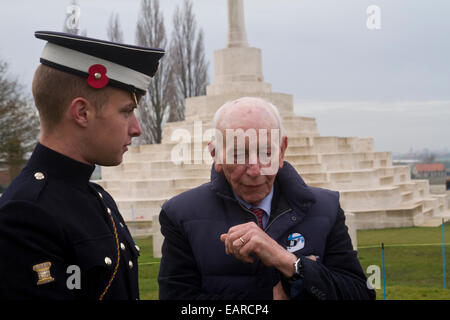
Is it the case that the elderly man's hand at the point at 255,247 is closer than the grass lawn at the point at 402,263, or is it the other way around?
the elderly man's hand at the point at 255,247

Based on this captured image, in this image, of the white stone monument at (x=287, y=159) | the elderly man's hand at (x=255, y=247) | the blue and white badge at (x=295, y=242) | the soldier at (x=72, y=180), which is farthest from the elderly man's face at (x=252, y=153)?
the white stone monument at (x=287, y=159)

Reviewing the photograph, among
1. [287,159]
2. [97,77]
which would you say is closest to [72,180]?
[97,77]

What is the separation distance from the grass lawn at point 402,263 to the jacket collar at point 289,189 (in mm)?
4144

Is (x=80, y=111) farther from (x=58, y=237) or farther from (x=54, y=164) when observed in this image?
(x=58, y=237)

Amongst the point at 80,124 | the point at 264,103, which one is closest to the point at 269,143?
the point at 264,103

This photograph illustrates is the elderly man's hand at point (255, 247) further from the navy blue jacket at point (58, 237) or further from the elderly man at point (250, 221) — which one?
the navy blue jacket at point (58, 237)

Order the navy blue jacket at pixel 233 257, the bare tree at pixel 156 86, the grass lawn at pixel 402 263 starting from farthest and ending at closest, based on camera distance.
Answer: the bare tree at pixel 156 86
the grass lawn at pixel 402 263
the navy blue jacket at pixel 233 257

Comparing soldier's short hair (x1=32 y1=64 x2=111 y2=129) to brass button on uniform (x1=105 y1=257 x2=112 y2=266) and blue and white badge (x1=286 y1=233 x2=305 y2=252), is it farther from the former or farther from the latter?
blue and white badge (x1=286 y1=233 x2=305 y2=252)

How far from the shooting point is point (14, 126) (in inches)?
830

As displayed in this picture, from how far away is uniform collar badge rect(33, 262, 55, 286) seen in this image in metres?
1.80

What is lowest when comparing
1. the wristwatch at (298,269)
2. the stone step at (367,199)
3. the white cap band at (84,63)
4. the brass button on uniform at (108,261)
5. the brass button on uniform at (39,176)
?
the stone step at (367,199)

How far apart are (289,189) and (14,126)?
20.5m

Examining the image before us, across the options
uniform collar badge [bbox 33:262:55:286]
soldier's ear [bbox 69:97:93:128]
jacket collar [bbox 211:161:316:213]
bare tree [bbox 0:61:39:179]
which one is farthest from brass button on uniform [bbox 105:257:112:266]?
bare tree [bbox 0:61:39:179]

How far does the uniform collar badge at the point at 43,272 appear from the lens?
180cm
